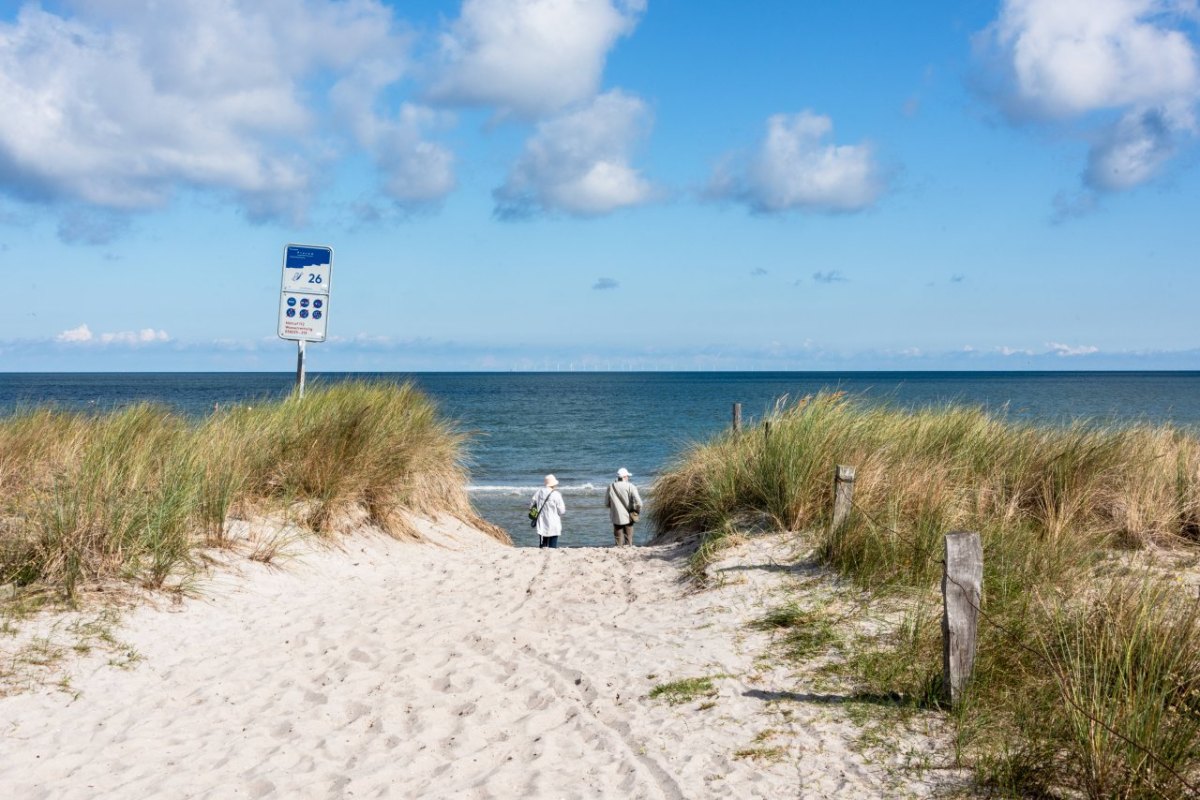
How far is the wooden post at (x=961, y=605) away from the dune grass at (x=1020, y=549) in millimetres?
141

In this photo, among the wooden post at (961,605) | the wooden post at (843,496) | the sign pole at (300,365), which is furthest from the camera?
the sign pole at (300,365)

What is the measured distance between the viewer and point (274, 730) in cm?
538

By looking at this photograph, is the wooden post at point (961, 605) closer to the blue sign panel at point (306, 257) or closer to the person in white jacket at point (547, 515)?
the person in white jacket at point (547, 515)

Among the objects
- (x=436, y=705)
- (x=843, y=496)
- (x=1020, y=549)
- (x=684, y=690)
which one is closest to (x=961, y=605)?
(x=684, y=690)

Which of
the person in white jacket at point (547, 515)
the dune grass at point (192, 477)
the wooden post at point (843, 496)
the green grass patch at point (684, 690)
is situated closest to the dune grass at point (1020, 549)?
the wooden post at point (843, 496)

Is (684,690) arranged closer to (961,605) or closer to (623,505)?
(961,605)

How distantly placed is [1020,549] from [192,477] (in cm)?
766

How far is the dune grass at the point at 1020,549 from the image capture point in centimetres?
405

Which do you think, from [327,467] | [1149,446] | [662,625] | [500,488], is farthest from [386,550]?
[500,488]

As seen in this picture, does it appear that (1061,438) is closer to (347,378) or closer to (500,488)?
(347,378)

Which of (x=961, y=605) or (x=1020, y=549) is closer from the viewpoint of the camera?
(x=961, y=605)

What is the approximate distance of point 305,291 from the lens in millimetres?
13242

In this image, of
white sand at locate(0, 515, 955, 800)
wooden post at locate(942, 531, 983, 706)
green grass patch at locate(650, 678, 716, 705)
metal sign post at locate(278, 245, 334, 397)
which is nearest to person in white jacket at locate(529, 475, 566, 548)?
metal sign post at locate(278, 245, 334, 397)

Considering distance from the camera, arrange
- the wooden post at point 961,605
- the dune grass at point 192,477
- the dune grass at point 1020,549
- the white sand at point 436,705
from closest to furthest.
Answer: the dune grass at point 1020,549 → the white sand at point 436,705 → the wooden post at point 961,605 → the dune grass at point 192,477
